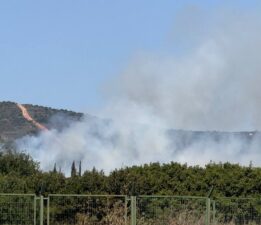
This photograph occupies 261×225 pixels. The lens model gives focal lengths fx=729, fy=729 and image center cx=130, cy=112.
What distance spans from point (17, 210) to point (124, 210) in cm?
384

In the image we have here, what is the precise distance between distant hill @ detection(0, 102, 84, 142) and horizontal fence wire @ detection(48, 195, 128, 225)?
44.5m

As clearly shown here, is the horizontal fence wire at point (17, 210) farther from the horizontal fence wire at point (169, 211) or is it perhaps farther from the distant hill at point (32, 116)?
the distant hill at point (32, 116)

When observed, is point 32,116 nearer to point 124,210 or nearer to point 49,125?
point 49,125

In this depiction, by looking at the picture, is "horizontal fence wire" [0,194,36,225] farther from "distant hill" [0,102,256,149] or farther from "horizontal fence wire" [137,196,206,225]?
"distant hill" [0,102,256,149]

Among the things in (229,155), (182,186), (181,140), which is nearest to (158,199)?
(182,186)

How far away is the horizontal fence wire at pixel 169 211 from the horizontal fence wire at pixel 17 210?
364 cm

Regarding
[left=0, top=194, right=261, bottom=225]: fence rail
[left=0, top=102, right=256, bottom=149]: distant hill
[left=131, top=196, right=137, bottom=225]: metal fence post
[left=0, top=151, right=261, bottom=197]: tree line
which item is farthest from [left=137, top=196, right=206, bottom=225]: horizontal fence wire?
[left=0, top=102, right=256, bottom=149]: distant hill

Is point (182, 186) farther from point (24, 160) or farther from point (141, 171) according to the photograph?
point (24, 160)

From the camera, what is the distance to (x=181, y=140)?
6694 centimetres

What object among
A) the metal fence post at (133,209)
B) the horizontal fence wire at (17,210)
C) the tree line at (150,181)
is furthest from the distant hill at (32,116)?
the metal fence post at (133,209)

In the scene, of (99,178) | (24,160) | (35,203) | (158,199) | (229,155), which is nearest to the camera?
(35,203)

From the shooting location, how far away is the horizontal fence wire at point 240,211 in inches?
1027

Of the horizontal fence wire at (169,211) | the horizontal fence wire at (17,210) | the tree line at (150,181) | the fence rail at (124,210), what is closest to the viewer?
the horizontal fence wire at (17,210)

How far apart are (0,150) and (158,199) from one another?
12909 millimetres
